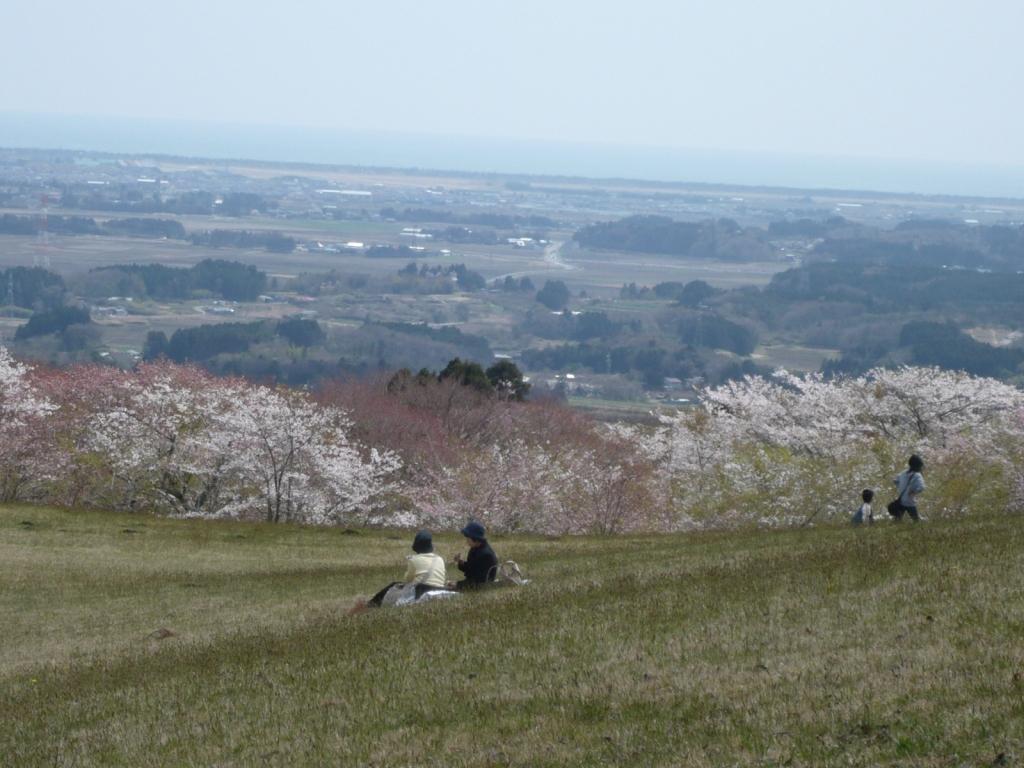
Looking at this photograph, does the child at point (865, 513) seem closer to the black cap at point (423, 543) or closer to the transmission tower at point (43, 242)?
the black cap at point (423, 543)

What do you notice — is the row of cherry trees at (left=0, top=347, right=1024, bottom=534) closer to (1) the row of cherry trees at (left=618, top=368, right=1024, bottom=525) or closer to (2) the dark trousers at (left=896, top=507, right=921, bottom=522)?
(1) the row of cherry trees at (left=618, top=368, right=1024, bottom=525)

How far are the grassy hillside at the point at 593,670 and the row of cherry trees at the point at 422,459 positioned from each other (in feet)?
58.6

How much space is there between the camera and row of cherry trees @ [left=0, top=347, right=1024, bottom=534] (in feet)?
118

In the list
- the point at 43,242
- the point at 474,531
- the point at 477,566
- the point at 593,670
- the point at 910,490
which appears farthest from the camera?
the point at 43,242

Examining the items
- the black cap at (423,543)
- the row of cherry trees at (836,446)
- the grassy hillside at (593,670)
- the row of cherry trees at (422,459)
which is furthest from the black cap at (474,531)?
the row of cherry trees at (422,459)

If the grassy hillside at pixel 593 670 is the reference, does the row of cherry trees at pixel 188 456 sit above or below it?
below

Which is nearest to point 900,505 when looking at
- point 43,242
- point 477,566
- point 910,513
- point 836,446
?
point 910,513

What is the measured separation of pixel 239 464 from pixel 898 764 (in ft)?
102

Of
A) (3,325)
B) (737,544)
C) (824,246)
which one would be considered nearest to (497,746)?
(737,544)

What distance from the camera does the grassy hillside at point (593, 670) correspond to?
8.07 m

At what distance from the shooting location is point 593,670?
Answer: 33.3 feet

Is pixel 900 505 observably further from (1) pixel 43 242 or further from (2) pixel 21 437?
(1) pixel 43 242

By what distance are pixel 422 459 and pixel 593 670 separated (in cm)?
3137

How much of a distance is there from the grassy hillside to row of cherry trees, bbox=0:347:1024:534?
58.6ft
